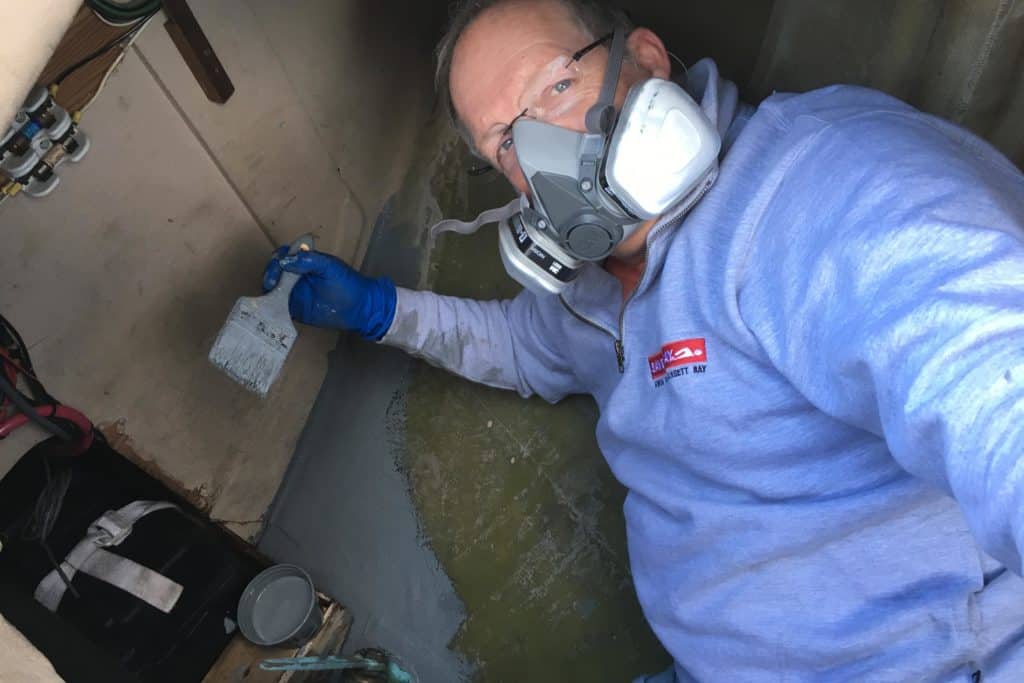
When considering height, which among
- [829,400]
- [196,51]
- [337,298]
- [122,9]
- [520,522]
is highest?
[122,9]

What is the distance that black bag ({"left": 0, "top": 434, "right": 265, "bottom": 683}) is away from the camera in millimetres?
1111

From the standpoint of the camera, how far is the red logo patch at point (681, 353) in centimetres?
101

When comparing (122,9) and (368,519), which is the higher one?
(122,9)

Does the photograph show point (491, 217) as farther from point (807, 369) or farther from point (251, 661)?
point (251, 661)

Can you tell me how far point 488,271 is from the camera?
1.68 m

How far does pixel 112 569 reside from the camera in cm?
116

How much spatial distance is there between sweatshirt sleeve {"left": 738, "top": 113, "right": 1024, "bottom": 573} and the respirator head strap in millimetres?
242

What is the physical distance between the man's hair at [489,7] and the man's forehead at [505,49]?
0.06ft

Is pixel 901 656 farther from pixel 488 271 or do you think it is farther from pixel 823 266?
pixel 488 271

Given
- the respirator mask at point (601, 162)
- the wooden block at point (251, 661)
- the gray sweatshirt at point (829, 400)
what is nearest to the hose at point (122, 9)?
the respirator mask at point (601, 162)

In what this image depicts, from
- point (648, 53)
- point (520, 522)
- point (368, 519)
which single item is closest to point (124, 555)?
point (368, 519)

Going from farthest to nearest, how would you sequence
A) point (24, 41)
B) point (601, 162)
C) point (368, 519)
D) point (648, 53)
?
point (368, 519)
point (648, 53)
point (601, 162)
point (24, 41)

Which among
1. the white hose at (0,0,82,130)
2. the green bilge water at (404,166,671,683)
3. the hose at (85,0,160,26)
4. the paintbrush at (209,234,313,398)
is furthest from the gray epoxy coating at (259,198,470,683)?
the white hose at (0,0,82,130)

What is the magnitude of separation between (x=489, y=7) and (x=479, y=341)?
0.64 metres
